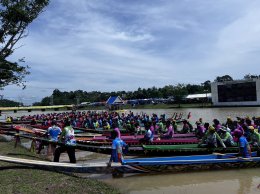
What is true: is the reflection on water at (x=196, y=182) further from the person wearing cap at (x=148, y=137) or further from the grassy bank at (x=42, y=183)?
the person wearing cap at (x=148, y=137)

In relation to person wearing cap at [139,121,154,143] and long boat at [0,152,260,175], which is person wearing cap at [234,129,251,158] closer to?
long boat at [0,152,260,175]

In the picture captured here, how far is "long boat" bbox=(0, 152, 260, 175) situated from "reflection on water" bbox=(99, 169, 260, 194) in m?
0.22

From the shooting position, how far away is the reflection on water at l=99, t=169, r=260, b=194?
32.4 ft

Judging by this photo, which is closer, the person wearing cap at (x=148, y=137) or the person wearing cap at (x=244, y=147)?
the person wearing cap at (x=244, y=147)

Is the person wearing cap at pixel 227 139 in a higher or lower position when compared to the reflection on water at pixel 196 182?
higher

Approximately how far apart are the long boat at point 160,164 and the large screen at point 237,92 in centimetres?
5594

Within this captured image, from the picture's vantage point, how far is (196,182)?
10734mm

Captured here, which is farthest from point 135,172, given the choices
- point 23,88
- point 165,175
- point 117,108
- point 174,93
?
point 174,93

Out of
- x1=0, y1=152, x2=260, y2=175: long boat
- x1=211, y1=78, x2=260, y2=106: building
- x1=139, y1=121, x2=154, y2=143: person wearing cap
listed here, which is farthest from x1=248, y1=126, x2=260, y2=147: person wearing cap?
x1=211, y1=78, x2=260, y2=106: building

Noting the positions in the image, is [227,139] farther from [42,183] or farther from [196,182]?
[42,183]

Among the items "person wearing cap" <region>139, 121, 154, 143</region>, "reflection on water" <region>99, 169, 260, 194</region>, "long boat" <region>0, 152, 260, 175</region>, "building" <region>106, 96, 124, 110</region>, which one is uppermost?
"building" <region>106, 96, 124, 110</region>

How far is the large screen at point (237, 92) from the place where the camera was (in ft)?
214

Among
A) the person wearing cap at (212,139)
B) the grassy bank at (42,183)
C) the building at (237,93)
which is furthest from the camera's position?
the building at (237,93)

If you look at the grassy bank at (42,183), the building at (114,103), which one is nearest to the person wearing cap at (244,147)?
the grassy bank at (42,183)
